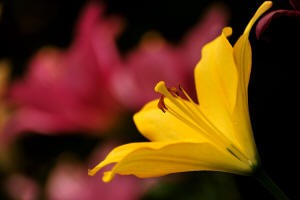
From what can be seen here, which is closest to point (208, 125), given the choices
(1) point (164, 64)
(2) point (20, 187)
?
(1) point (164, 64)

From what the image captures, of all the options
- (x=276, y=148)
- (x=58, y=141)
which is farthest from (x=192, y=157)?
(x=58, y=141)

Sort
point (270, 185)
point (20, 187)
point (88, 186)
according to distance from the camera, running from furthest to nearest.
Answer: point (20, 187)
point (88, 186)
point (270, 185)

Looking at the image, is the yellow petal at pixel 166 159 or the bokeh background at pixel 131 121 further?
the bokeh background at pixel 131 121

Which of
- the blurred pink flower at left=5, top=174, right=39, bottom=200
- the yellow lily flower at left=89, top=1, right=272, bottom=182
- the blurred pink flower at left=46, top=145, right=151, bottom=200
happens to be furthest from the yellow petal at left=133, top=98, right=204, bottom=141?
the blurred pink flower at left=5, top=174, right=39, bottom=200

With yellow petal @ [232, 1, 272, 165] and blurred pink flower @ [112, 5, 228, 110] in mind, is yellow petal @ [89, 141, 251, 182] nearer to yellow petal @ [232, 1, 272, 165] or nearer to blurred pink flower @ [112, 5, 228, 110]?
yellow petal @ [232, 1, 272, 165]

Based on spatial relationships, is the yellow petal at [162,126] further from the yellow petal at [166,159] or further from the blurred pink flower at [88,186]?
the blurred pink flower at [88,186]

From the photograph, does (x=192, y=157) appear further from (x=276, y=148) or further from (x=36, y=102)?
(x=36, y=102)

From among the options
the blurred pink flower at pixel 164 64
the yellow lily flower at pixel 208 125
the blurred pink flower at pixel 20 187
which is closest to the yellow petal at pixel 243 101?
the yellow lily flower at pixel 208 125

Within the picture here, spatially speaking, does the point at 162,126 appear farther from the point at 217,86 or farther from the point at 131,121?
the point at 131,121
